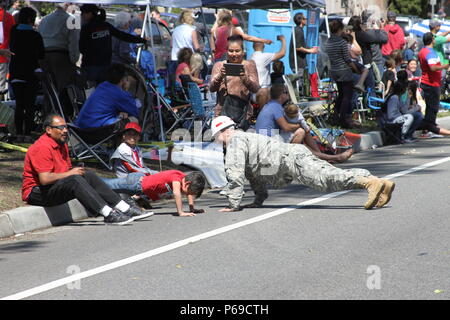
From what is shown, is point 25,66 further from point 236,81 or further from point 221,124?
point 221,124

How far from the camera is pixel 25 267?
786 cm

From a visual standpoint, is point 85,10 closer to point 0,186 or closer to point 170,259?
point 0,186

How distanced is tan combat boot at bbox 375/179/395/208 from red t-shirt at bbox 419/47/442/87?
8.45 metres

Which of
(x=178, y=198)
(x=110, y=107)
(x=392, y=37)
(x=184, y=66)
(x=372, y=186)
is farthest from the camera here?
(x=392, y=37)

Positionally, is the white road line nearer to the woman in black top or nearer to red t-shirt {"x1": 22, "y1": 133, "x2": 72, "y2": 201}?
red t-shirt {"x1": 22, "y1": 133, "x2": 72, "y2": 201}

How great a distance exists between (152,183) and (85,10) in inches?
191

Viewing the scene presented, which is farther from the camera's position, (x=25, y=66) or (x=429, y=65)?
(x=429, y=65)

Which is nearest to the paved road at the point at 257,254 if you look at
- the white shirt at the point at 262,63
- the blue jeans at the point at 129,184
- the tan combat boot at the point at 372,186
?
the tan combat boot at the point at 372,186

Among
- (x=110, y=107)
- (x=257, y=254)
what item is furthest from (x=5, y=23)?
(x=257, y=254)

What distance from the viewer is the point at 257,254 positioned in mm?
7859

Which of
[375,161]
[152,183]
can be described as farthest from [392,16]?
[152,183]

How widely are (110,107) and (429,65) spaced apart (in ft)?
24.7

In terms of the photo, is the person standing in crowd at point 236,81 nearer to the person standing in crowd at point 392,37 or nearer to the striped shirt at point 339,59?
the striped shirt at point 339,59

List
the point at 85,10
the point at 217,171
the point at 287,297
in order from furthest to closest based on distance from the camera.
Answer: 1. the point at 85,10
2. the point at 217,171
3. the point at 287,297
